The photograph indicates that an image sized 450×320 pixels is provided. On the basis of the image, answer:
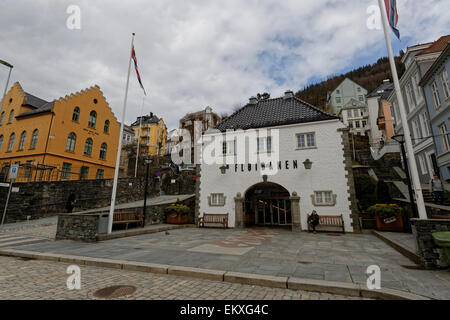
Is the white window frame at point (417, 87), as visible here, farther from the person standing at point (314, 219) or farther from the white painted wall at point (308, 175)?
the person standing at point (314, 219)

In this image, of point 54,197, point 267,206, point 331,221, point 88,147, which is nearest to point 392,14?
point 331,221

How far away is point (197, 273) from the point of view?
17.7 feet

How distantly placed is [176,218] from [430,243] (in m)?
15.7

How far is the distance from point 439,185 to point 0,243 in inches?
911

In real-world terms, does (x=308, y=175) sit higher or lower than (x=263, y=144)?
lower

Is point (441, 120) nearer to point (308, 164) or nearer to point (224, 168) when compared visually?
point (308, 164)

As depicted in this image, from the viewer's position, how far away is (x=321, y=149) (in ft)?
49.9

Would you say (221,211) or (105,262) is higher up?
(221,211)

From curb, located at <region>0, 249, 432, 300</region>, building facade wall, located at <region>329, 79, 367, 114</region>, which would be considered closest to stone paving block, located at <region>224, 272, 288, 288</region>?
curb, located at <region>0, 249, 432, 300</region>

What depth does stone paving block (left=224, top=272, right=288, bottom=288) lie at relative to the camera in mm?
4695

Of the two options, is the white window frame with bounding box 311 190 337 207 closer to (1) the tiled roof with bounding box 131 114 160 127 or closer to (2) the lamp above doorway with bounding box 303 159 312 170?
(2) the lamp above doorway with bounding box 303 159 312 170

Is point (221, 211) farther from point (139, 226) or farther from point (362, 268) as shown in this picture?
point (362, 268)

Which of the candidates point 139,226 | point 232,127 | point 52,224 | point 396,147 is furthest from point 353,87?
point 52,224

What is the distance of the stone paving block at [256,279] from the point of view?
470cm
